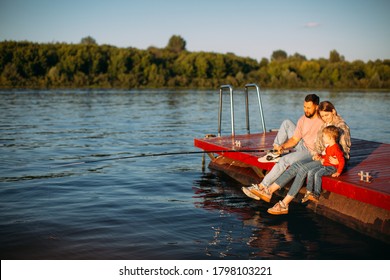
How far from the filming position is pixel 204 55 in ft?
254

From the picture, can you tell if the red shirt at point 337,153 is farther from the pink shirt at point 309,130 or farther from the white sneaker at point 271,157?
the white sneaker at point 271,157

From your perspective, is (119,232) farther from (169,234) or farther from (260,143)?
(260,143)

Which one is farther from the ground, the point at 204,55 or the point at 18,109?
the point at 204,55

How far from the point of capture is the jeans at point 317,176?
21.9 ft

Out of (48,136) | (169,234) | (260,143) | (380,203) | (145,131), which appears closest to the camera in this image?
(380,203)

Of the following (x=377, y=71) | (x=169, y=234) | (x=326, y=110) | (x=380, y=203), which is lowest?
(x=169, y=234)

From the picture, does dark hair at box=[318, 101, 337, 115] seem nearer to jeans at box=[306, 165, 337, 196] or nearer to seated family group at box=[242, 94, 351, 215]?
seated family group at box=[242, 94, 351, 215]

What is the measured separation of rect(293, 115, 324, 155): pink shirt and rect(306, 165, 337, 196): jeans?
1.25ft

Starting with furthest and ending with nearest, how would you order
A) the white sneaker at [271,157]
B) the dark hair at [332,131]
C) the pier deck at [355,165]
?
the white sneaker at [271,157] → the dark hair at [332,131] → the pier deck at [355,165]

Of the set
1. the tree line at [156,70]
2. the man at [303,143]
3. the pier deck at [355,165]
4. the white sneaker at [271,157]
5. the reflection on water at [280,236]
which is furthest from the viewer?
the tree line at [156,70]

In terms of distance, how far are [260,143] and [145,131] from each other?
8.78 meters

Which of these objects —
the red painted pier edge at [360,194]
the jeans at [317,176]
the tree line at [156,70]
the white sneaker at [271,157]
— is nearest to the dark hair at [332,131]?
the jeans at [317,176]

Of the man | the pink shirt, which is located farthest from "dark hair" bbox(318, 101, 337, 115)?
the pink shirt
